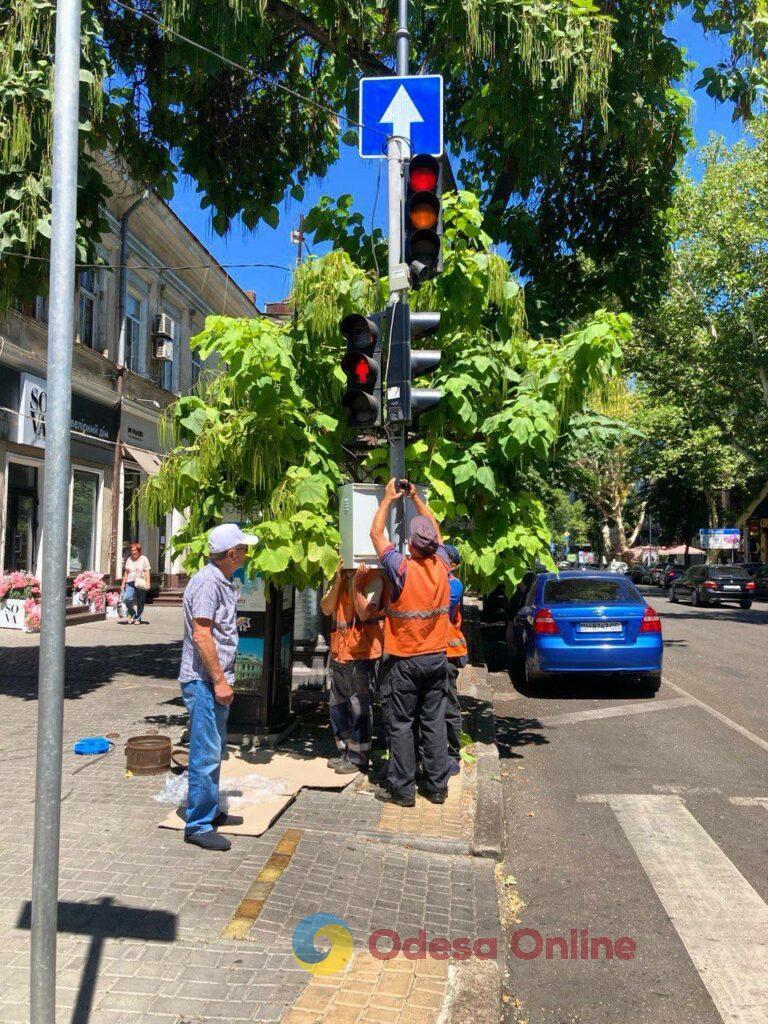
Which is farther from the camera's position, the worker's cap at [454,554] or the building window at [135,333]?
the building window at [135,333]

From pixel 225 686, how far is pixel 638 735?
5.13 meters

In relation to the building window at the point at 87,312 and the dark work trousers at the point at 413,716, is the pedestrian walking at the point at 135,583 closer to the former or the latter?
the building window at the point at 87,312

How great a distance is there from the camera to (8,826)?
16.4 feet

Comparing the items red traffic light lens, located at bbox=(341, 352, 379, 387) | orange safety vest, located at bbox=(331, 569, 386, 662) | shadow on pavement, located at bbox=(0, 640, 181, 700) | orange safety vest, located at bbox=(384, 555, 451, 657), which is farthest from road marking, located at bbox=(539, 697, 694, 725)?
red traffic light lens, located at bbox=(341, 352, 379, 387)

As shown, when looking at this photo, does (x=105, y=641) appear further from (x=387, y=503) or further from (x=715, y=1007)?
(x=715, y=1007)

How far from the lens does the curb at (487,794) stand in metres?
4.96

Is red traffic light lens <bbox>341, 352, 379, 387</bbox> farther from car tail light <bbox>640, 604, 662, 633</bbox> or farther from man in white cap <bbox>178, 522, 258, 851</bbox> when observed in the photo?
car tail light <bbox>640, 604, 662, 633</bbox>

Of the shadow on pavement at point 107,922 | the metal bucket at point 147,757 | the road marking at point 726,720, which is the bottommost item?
the road marking at point 726,720

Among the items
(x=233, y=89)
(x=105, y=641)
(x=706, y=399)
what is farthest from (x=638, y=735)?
(x=706, y=399)

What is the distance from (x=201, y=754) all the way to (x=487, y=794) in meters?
2.24

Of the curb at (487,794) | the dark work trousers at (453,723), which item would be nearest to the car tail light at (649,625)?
the curb at (487,794)

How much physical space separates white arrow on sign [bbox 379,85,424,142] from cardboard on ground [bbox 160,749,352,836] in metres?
4.64

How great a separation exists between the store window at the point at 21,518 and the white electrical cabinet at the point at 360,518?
41.9 feet

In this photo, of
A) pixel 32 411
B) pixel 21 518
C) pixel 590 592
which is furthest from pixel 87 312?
pixel 590 592
